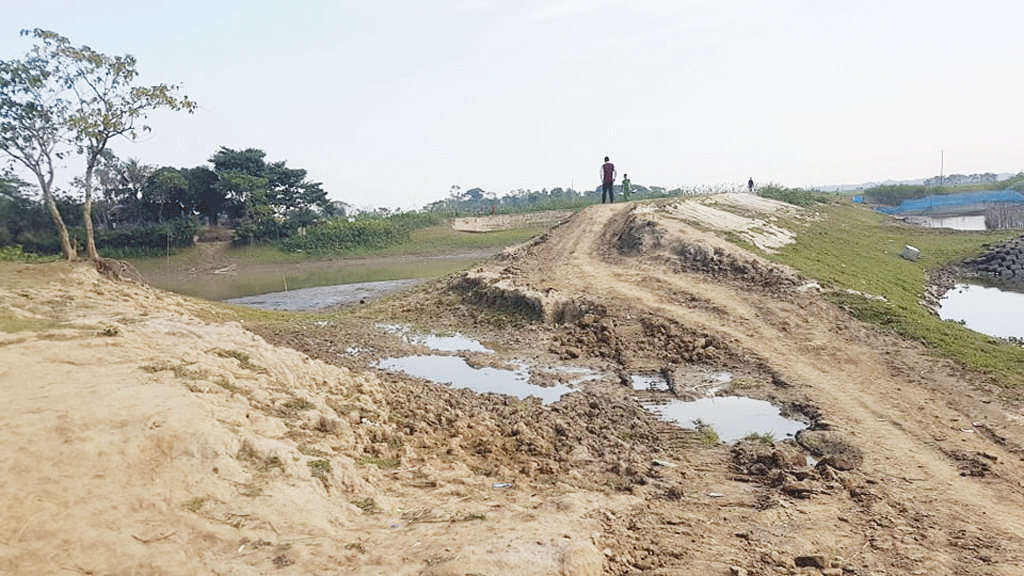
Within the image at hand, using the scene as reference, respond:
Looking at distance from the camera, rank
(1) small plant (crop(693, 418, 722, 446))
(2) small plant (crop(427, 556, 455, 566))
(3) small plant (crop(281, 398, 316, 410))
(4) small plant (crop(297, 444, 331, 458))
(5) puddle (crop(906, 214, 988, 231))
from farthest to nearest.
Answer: (5) puddle (crop(906, 214, 988, 231)) → (1) small plant (crop(693, 418, 722, 446)) → (3) small plant (crop(281, 398, 316, 410)) → (4) small plant (crop(297, 444, 331, 458)) → (2) small plant (crop(427, 556, 455, 566))

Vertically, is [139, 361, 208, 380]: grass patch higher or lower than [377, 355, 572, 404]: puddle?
higher

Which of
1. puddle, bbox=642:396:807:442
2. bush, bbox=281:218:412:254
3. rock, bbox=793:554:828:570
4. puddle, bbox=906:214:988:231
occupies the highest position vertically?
bush, bbox=281:218:412:254

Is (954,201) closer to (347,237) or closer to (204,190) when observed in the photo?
(347,237)

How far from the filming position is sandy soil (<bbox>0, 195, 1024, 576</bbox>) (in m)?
4.90

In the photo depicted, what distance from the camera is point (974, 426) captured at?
26.6ft

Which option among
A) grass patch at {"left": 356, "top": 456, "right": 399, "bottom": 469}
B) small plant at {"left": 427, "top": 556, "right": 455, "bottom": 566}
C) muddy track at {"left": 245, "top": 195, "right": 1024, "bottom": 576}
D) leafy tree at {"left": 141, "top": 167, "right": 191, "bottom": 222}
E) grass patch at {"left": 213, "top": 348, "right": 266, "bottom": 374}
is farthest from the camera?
leafy tree at {"left": 141, "top": 167, "right": 191, "bottom": 222}

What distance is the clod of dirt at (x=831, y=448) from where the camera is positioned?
7.23 metres

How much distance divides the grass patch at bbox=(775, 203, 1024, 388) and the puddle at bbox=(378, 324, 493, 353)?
Answer: 293 inches

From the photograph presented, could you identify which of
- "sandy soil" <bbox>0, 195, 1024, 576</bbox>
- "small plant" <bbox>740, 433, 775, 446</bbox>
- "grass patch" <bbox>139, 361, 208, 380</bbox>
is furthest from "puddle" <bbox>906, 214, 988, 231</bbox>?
"grass patch" <bbox>139, 361, 208, 380</bbox>

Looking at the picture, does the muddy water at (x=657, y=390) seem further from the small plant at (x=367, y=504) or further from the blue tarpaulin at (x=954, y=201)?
the blue tarpaulin at (x=954, y=201)

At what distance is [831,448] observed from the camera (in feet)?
25.3

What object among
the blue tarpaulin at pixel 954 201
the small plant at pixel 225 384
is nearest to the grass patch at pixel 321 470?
the small plant at pixel 225 384

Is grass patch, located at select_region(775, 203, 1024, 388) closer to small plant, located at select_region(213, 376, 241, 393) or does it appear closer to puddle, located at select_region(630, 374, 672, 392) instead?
puddle, located at select_region(630, 374, 672, 392)

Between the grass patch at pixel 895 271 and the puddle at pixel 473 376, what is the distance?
6.26 meters
